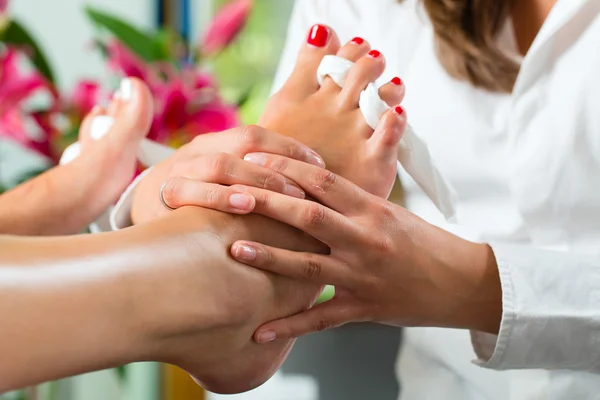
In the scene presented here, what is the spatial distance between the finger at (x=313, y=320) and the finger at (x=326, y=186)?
7 centimetres

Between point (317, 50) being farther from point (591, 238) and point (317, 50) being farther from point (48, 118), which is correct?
point (48, 118)

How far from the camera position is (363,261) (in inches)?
19.9

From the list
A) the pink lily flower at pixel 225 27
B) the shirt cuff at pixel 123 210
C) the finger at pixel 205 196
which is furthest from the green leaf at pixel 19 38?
the finger at pixel 205 196

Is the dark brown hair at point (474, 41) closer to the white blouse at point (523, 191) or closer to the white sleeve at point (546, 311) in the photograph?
the white blouse at point (523, 191)

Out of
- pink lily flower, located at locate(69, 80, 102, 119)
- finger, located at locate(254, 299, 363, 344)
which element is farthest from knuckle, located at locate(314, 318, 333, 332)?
pink lily flower, located at locate(69, 80, 102, 119)

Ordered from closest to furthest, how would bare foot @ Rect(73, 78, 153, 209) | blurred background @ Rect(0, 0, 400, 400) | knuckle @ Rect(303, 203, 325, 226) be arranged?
knuckle @ Rect(303, 203, 325, 226)
bare foot @ Rect(73, 78, 153, 209)
blurred background @ Rect(0, 0, 400, 400)

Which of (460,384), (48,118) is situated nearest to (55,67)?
(48,118)

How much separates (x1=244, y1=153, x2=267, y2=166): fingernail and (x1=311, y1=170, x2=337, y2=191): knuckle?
4 cm

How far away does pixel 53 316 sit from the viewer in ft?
1.29

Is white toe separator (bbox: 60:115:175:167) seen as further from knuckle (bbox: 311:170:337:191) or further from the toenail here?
knuckle (bbox: 311:170:337:191)

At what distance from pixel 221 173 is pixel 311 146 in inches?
4.2

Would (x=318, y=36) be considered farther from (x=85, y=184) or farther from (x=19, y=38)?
(x=19, y=38)

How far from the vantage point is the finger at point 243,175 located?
516mm

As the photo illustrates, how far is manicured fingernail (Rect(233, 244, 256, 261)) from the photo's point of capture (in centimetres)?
49
